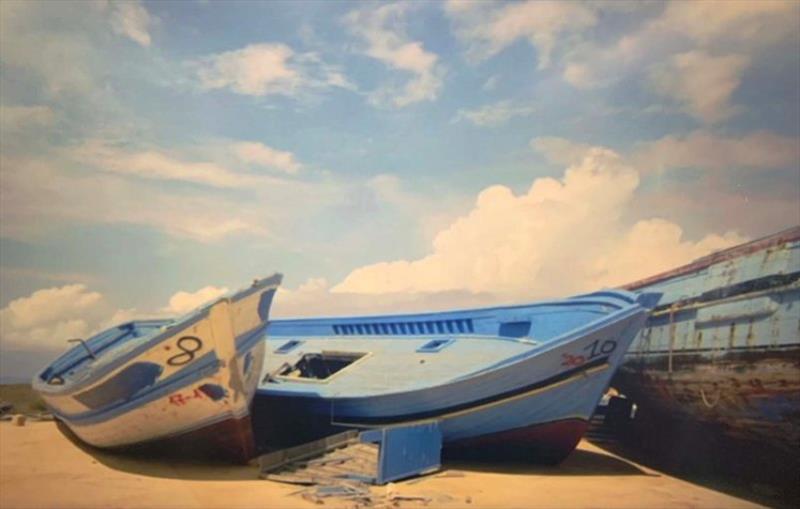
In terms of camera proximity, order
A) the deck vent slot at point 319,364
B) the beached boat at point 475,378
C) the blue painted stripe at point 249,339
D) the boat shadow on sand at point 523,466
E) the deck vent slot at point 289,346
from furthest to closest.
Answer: the deck vent slot at point 289,346
the deck vent slot at point 319,364
the boat shadow on sand at point 523,466
the beached boat at point 475,378
the blue painted stripe at point 249,339

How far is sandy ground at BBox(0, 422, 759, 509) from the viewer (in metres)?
8.73

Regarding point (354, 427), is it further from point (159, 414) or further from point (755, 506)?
point (755, 506)

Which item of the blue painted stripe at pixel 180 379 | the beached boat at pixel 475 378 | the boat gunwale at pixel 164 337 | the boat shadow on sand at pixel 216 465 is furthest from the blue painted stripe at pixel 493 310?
the blue painted stripe at pixel 180 379

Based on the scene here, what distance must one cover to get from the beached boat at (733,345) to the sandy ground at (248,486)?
68.8 inches

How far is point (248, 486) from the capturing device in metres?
9.84

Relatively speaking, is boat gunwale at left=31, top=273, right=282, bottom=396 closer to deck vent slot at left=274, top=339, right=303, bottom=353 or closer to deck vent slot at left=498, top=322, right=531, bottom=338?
deck vent slot at left=498, top=322, right=531, bottom=338

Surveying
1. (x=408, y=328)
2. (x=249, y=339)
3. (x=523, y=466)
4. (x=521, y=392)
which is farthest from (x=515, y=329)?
(x=249, y=339)

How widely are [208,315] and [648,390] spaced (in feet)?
37.0

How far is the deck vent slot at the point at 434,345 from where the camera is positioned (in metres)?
14.9

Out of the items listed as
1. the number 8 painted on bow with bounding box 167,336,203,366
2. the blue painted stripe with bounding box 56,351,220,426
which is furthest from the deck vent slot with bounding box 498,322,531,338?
the number 8 painted on bow with bounding box 167,336,203,366

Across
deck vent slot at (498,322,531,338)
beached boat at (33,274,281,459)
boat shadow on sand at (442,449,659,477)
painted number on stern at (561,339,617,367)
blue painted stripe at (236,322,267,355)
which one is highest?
deck vent slot at (498,322,531,338)

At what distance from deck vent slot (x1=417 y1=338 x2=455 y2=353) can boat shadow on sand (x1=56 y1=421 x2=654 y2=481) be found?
9.86 ft

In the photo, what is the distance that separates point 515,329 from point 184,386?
7.86 m

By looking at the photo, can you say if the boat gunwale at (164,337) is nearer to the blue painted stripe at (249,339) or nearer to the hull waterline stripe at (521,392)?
the blue painted stripe at (249,339)
